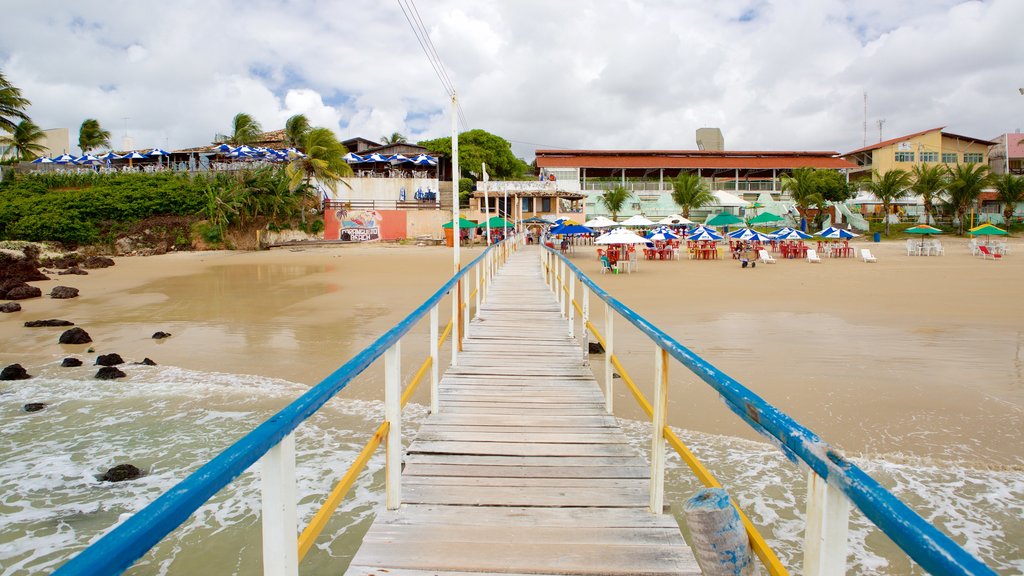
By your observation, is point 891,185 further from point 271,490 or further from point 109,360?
point 271,490

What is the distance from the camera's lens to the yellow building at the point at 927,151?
50188 mm

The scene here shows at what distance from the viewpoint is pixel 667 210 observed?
1828 inches

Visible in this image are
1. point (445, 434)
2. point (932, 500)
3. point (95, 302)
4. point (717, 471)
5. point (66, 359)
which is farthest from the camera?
point (95, 302)

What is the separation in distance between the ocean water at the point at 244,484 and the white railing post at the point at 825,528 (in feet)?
9.40

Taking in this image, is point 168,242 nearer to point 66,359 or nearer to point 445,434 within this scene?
point 66,359

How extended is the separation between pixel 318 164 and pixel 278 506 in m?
35.8

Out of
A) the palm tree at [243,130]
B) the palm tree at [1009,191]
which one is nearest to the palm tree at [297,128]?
the palm tree at [243,130]

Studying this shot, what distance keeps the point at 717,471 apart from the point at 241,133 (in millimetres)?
48006

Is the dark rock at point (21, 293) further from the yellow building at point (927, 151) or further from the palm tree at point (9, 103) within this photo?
the yellow building at point (927, 151)

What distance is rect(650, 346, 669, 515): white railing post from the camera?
108 inches

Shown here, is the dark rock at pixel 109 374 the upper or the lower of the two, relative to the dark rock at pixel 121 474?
upper

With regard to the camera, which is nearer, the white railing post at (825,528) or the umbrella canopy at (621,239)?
the white railing post at (825,528)

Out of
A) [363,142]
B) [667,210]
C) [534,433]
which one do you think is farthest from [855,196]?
[534,433]

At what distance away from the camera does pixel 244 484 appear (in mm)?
5086
